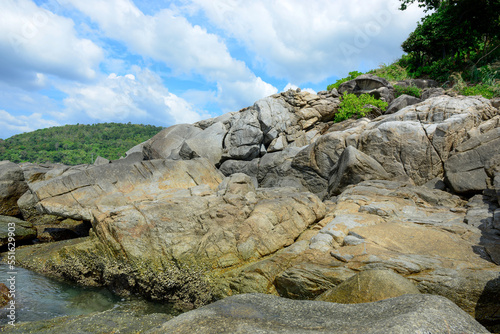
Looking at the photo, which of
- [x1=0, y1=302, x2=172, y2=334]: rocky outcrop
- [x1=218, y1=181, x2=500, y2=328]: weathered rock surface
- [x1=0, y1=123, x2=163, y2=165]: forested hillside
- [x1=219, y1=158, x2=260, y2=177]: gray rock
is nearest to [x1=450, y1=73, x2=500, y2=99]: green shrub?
[x1=218, y1=181, x2=500, y2=328]: weathered rock surface

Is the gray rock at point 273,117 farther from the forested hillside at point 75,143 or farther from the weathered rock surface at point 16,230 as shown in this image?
the forested hillside at point 75,143

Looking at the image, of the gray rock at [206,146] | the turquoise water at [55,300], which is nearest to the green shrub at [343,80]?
the gray rock at [206,146]

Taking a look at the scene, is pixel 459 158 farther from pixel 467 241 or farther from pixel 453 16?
pixel 453 16

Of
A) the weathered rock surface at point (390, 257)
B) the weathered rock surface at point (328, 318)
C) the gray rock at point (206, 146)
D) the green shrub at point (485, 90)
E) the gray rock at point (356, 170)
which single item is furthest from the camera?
the gray rock at point (206, 146)

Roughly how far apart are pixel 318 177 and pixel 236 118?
35.6ft

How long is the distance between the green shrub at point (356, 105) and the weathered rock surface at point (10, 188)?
23.0 metres

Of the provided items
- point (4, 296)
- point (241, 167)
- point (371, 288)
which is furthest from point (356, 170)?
point (4, 296)

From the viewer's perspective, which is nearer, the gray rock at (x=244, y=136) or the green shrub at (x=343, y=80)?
the gray rock at (x=244, y=136)

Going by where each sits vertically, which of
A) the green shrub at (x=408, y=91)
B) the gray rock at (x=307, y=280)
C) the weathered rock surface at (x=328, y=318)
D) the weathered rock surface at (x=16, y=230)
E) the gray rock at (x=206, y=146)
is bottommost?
the gray rock at (x=307, y=280)

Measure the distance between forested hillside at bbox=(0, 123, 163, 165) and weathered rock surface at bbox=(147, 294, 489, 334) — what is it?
70.6 metres

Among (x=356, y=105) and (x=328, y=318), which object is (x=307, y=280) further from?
(x=356, y=105)

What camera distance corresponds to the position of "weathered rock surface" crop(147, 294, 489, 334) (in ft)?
12.1

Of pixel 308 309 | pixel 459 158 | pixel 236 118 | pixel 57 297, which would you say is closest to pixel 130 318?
pixel 57 297

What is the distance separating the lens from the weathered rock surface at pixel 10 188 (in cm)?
1809
